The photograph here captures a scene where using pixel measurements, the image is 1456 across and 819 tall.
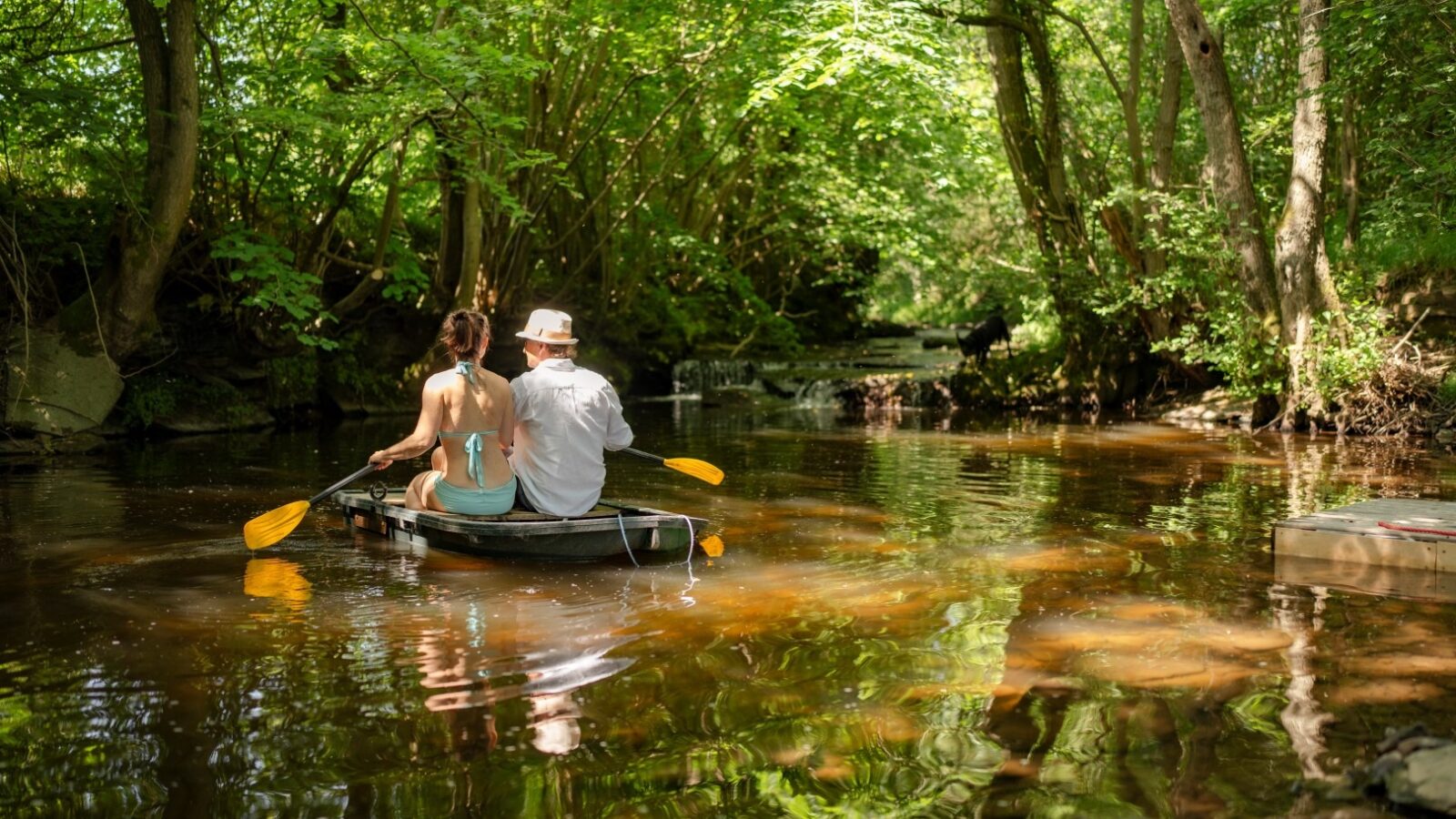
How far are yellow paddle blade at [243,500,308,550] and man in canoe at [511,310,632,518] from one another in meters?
1.37

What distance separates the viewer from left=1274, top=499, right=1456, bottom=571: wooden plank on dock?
6391 mm

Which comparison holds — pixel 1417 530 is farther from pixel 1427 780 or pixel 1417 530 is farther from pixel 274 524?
pixel 274 524

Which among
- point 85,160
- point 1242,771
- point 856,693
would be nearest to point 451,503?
point 856,693

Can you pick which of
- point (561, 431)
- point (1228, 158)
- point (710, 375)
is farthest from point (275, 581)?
point (710, 375)

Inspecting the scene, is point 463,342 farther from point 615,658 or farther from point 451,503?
point 615,658

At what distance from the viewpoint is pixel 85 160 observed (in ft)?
45.3

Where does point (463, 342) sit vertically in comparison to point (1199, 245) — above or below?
below

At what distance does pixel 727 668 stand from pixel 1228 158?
38.8ft

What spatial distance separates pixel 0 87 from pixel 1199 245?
13.4 m

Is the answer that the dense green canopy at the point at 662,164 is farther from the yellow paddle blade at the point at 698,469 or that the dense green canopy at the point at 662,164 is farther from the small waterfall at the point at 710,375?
the yellow paddle blade at the point at 698,469

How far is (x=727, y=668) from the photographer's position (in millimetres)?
4871

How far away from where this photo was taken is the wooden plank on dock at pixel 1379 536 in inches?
252

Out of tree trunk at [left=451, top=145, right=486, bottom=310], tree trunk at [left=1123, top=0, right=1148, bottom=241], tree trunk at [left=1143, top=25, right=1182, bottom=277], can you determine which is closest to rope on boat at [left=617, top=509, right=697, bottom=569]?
tree trunk at [left=1143, top=25, right=1182, bottom=277]

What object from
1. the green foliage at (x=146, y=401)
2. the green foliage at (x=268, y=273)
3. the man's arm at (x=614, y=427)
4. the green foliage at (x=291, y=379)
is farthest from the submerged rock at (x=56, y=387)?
the man's arm at (x=614, y=427)
